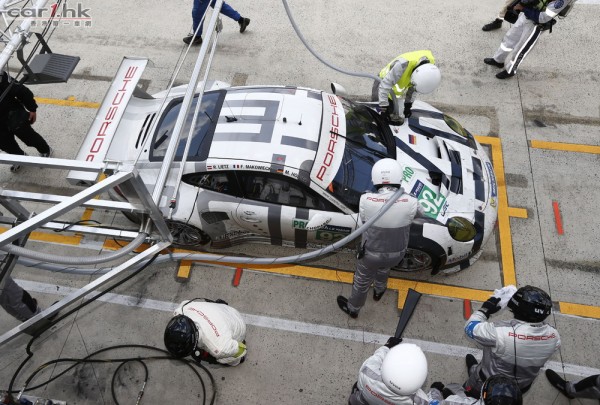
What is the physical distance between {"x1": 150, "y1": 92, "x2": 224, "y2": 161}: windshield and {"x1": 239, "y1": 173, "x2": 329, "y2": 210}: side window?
54cm

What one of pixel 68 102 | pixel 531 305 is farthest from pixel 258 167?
pixel 68 102

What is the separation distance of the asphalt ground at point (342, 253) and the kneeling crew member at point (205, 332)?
3.04ft

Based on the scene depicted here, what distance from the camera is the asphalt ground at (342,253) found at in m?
4.72

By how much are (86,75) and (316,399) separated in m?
5.88

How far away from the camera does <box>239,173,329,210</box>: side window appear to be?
4625mm

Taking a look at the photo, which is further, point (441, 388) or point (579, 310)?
point (579, 310)

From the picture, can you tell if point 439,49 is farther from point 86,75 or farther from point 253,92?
point 86,75

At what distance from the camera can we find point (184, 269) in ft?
17.7

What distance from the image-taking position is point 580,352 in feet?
15.8

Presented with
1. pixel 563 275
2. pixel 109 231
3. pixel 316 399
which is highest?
pixel 109 231

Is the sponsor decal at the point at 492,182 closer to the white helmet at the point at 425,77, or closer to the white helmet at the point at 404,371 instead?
the white helmet at the point at 425,77

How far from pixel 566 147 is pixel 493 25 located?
8.30 ft

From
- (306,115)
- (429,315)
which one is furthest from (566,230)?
(306,115)

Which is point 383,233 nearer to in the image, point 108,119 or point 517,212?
point 517,212
